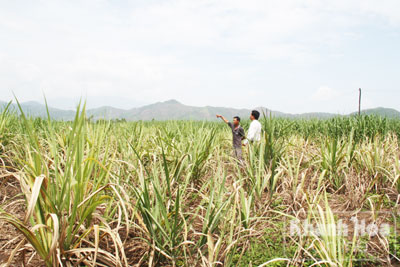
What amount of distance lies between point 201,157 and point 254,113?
2.72 meters

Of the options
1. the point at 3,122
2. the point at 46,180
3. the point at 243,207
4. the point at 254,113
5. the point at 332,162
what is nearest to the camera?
the point at 46,180

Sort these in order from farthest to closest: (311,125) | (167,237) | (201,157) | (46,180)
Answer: (311,125), (201,157), (167,237), (46,180)

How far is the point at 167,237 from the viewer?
1925 millimetres

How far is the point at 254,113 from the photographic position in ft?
19.4

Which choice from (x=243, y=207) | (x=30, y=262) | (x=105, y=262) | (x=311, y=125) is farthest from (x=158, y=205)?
(x=311, y=125)

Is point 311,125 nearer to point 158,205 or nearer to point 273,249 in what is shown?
point 273,249

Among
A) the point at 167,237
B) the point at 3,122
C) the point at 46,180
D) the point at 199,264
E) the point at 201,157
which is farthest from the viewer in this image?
the point at 3,122

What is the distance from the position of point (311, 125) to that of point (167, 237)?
10.6 metres

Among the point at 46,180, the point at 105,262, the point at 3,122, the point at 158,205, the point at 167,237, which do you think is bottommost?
the point at 105,262

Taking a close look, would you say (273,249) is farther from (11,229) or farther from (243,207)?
(11,229)

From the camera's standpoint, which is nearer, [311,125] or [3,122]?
[3,122]

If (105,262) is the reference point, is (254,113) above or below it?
above

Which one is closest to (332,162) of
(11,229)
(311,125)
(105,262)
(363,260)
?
(363,260)

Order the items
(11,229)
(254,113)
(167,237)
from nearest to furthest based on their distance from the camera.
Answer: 1. (167,237)
2. (11,229)
3. (254,113)
